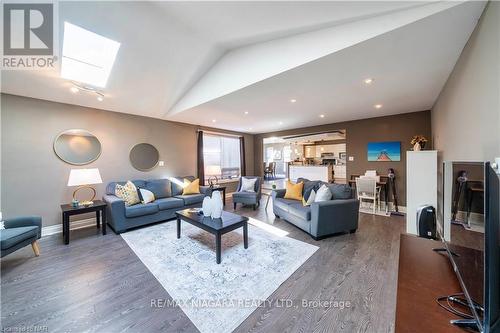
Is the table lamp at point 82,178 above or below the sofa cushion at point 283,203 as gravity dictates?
above

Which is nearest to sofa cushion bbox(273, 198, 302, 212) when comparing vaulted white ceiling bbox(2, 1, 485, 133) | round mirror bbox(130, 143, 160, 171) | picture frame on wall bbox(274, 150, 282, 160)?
vaulted white ceiling bbox(2, 1, 485, 133)

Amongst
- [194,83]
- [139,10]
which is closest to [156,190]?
[194,83]

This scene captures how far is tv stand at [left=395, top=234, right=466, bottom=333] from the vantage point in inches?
31.9

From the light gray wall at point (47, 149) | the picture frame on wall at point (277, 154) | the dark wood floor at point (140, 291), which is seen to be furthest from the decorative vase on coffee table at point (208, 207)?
the picture frame on wall at point (277, 154)

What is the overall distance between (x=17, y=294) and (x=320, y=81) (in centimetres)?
420

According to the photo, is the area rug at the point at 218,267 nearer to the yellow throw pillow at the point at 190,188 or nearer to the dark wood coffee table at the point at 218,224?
the dark wood coffee table at the point at 218,224

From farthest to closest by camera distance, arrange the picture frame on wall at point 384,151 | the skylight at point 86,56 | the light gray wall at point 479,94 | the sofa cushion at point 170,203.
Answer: the picture frame on wall at point 384,151
the sofa cushion at point 170,203
the skylight at point 86,56
the light gray wall at point 479,94

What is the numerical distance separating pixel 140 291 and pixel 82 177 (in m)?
2.47

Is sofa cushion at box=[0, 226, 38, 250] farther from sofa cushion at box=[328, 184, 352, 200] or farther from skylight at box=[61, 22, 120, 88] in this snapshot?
sofa cushion at box=[328, 184, 352, 200]

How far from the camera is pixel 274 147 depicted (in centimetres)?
1073

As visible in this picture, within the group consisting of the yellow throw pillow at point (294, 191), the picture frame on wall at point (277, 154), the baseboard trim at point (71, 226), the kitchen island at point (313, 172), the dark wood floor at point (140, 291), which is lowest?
the dark wood floor at point (140, 291)

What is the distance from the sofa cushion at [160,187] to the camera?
428cm

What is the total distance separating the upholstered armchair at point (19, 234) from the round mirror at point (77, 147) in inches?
54.2

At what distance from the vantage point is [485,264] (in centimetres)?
70
